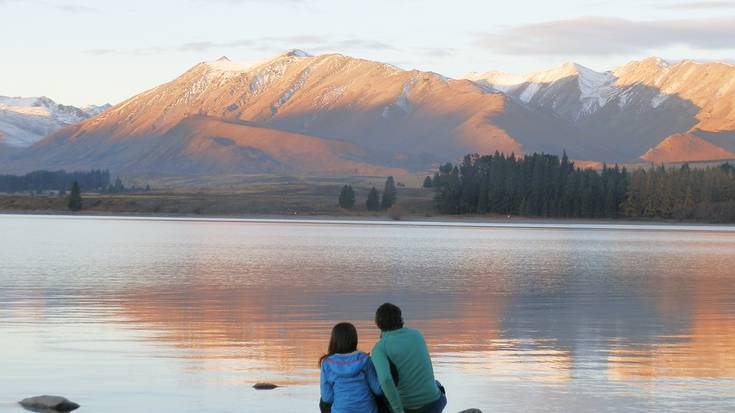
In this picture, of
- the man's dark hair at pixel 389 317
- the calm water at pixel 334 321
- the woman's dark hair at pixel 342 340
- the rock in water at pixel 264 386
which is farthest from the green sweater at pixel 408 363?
the rock in water at pixel 264 386

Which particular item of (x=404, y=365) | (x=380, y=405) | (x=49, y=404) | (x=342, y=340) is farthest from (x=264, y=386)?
(x=342, y=340)

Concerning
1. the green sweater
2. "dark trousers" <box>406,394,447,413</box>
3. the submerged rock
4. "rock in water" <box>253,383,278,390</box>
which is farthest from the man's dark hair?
"rock in water" <box>253,383,278,390</box>

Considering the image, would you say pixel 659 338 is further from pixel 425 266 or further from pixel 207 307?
pixel 425 266

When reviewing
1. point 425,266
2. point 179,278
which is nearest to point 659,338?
point 179,278

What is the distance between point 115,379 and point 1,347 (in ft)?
20.0

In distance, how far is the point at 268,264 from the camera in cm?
7544

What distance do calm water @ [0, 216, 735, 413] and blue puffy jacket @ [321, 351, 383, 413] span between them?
7.40m

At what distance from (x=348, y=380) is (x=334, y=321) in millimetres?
23441

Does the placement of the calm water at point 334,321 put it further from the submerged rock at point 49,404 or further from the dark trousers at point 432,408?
the dark trousers at point 432,408

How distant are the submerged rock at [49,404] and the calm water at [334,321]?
1.11 ft

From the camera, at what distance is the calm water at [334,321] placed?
2470cm

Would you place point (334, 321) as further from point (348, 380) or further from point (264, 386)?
point (348, 380)

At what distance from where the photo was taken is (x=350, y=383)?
51.2ft

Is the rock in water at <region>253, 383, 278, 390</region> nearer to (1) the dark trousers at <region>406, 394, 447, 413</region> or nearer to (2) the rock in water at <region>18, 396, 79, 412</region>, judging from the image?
(2) the rock in water at <region>18, 396, 79, 412</region>
